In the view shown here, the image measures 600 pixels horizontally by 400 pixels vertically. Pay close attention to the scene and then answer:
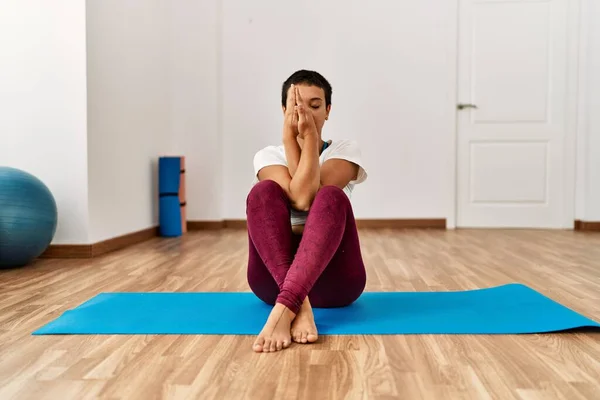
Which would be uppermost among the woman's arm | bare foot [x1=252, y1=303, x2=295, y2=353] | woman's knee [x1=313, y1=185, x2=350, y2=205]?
the woman's arm

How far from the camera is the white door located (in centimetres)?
590

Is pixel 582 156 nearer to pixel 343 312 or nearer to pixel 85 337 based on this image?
pixel 343 312

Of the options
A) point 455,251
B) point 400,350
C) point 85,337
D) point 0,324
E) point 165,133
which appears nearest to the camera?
point 400,350

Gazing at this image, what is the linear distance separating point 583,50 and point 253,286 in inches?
186

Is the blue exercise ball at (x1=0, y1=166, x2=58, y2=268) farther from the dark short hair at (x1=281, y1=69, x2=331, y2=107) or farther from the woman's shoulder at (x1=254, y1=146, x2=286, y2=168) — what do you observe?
the dark short hair at (x1=281, y1=69, x2=331, y2=107)

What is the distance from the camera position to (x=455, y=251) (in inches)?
168

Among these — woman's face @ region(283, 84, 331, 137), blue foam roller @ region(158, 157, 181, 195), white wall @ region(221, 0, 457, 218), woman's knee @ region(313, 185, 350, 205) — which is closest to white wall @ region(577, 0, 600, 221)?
white wall @ region(221, 0, 457, 218)

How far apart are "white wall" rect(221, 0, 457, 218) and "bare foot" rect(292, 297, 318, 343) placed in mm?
4004

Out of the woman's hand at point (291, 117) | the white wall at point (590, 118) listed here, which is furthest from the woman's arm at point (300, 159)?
the white wall at point (590, 118)

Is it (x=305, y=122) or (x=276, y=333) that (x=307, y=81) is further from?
(x=276, y=333)

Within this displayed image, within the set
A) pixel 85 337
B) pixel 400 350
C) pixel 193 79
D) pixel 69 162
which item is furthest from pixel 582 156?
pixel 85 337

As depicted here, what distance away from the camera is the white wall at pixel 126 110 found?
13.4ft

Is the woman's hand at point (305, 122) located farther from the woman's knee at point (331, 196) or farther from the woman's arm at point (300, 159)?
the woman's knee at point (331, 196)

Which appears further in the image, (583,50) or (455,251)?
(583,50)
